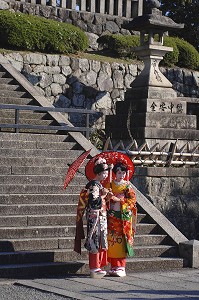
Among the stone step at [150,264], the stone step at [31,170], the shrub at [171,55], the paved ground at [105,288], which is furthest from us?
the shrub at [171,55]

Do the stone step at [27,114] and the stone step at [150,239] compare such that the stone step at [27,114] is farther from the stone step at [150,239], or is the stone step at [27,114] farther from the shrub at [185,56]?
the shrub at [185,56]

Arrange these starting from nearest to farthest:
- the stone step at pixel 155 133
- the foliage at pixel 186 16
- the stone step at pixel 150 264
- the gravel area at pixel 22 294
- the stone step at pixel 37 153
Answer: the gravel area at pixel 22 294 < the stone step at pixel 150 264 < the stone step at pixel 37 153 < the stone step at pixel 155 133 < the foliage at pixel 186 16

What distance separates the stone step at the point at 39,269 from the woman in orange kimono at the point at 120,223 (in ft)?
1.67

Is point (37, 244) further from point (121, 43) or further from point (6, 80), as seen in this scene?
point (121, 43)

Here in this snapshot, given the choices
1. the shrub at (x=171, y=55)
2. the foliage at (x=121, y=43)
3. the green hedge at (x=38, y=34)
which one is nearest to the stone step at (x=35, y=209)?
the green hedge at (x=38, y=34)

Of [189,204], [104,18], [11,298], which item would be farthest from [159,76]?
[11,298]

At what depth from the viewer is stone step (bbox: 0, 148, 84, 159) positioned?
40.0 feet

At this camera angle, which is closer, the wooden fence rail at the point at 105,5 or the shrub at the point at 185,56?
the wooden fence rail at the point at 105,5

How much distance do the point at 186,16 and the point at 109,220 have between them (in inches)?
641

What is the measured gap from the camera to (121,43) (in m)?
19.8

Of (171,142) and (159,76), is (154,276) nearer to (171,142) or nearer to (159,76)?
(171,142)

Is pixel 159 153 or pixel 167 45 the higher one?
pixel 167 45

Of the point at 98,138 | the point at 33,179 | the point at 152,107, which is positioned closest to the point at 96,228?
the point at 33,179

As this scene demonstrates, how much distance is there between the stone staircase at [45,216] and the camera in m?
10.1
